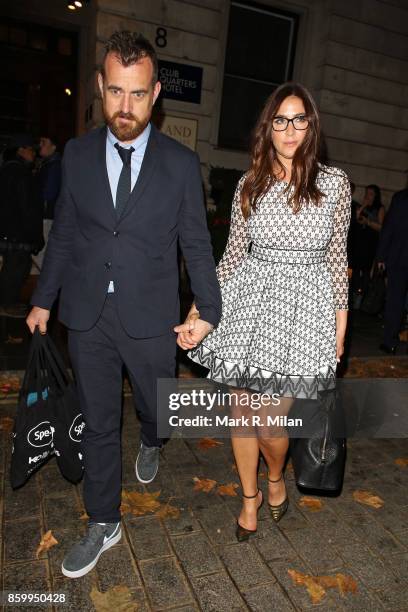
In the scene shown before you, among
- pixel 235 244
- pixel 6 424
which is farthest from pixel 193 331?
pixel 6 424

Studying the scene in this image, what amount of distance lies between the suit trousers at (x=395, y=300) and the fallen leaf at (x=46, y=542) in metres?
5.48

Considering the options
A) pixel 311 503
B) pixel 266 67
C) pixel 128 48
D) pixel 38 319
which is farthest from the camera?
pixel 266 67

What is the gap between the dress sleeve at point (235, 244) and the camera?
9.28ft

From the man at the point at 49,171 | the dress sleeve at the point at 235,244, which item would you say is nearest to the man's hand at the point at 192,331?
the dress sleeve at the point at 235,244

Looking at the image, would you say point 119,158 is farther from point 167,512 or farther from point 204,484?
point 204,484

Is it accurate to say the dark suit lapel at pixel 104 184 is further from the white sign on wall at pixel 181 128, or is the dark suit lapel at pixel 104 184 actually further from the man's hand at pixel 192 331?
the white sign on wall at pixel 181 128

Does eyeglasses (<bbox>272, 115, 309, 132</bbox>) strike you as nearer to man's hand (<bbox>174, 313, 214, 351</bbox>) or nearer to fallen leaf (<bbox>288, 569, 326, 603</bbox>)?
man's hand (<bbox>174, 313, 214, 351</bbox>)

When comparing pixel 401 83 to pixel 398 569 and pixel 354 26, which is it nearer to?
pixel 354 26

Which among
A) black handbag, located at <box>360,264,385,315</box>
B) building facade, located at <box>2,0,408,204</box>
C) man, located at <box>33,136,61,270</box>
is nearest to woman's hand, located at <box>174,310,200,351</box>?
black handbag, located at <box>360,264,385,315</box>

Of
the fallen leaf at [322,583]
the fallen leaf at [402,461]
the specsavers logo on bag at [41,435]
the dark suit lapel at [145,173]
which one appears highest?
the dark suit lapel at [145,173]

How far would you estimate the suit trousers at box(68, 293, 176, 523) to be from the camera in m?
2.55

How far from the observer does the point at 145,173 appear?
2.42 meters

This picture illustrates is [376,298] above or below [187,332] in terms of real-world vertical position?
below

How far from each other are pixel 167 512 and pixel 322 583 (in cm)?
101
